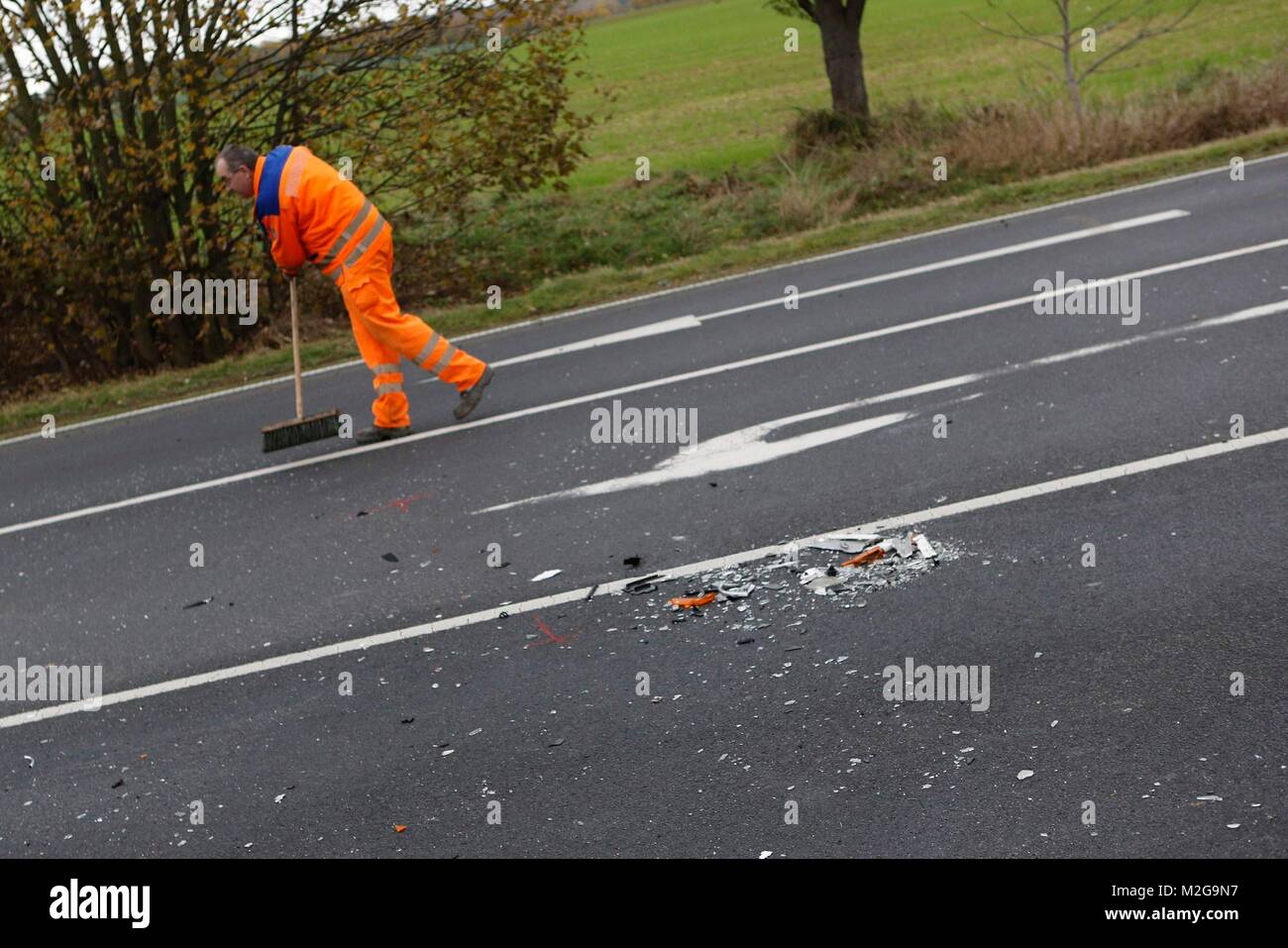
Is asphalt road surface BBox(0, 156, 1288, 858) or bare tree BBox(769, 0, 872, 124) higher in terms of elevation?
bare tree BBox(769, 0, 872, 124)

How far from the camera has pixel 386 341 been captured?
10250 mm

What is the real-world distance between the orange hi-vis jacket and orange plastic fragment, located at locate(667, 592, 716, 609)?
169 inches

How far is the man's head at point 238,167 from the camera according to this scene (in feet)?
32.3

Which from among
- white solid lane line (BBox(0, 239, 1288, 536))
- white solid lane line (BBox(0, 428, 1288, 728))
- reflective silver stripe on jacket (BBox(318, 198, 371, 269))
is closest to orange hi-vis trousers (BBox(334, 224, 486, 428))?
reflective silver stripe on jacket (BBox(318, 198, 371, 269))

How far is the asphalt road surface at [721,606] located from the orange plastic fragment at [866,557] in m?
0.20

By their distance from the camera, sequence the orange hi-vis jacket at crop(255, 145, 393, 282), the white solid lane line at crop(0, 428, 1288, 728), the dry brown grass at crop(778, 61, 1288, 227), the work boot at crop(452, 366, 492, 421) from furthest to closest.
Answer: the dry brown grass at crop(778, 61, 1288, 227)
the work boot at crop(452, 366, 492, 421)
the orange hi-vis jacket at crop(255, 145, 393, 282)
the white solid lane line at crop(0, 428, 1288, 728)

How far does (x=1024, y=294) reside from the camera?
1119 cm

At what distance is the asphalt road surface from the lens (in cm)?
518

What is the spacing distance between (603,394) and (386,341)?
4.88 ft

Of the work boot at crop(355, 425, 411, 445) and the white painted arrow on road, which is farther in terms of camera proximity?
the work boot at crop(355, 425, 411, 445)

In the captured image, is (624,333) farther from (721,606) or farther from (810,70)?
(810,70)

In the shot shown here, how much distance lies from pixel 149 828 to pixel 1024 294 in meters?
7.59

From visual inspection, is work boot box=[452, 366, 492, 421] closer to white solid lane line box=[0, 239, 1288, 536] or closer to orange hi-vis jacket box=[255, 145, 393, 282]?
white solid lane line box=[0, 239, 1288, 536]
